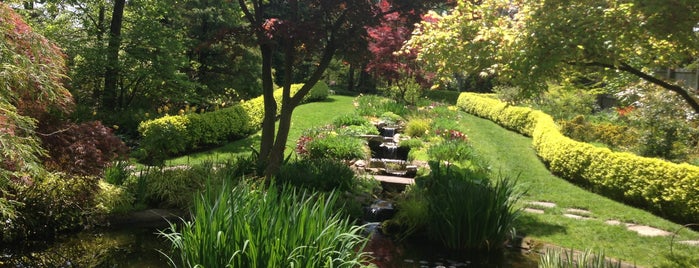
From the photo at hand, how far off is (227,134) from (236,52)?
4569 millimetres

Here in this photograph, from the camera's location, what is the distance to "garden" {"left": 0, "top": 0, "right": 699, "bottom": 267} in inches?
146

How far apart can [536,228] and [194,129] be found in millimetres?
7681

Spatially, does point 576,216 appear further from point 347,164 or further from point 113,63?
point 113,63

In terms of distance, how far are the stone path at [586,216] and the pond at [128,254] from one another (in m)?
1.52

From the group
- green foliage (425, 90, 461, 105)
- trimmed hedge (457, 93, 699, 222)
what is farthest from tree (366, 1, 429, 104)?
green foliage (425, 90, 461, 105)

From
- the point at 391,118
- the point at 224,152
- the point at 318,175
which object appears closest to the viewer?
the point at 318,175

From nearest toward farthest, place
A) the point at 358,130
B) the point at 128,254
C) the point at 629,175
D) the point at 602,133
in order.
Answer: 1. the point at 128,254
2. the point at 629,175
3. the point at 602,133
4. the point at 358,130

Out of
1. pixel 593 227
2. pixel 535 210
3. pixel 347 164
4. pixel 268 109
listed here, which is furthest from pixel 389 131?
pixel 593 227

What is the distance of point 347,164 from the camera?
28.3 ft

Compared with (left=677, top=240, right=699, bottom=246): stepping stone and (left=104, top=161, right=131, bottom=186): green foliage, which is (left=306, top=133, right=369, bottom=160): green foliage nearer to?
(left=104, top=161, right=131, bottom=186): green foliage

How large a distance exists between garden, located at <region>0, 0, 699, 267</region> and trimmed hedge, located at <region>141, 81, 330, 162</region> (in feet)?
0.23

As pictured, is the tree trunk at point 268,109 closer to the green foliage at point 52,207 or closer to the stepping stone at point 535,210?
the green foliage at point 52,207

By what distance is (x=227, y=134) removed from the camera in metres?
12.9

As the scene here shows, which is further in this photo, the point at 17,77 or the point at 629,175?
the point at 629,175
